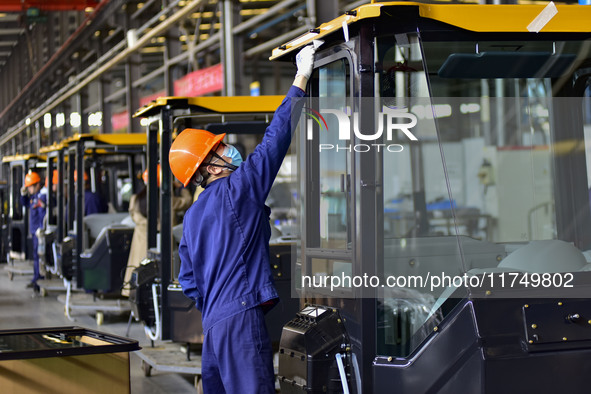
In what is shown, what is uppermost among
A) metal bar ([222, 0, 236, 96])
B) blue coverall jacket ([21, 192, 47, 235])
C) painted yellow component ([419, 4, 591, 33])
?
metal bar ([222, 0, 236, 96])

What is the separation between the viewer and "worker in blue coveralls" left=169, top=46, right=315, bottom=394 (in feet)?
11.0

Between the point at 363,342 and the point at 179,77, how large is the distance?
1217cm

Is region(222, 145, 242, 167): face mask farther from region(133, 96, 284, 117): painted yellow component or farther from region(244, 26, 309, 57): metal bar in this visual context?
region(244, 26, 309, 57): metal bar

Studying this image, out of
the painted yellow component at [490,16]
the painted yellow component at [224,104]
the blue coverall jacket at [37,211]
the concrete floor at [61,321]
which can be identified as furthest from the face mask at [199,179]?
the blue coverall jacket at [37,211]

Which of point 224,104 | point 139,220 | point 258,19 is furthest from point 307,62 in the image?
point 258,19

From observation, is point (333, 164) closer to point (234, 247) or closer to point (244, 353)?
point (234, 247)

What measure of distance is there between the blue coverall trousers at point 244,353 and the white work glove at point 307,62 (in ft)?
3.29

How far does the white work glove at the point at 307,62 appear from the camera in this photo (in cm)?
352

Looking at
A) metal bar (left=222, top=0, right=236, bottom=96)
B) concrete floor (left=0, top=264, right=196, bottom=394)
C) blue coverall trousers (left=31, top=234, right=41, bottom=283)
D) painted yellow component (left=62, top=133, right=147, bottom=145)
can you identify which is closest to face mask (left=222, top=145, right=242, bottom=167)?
concrete floor (left=0, top=264, right=196, bottom=394)

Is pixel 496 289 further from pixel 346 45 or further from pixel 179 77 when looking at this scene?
pixel 179 77

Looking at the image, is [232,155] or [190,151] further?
[232,155]

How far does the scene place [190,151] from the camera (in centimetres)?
355

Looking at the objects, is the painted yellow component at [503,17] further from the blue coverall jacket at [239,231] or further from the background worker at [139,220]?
the background worker at [139,220]

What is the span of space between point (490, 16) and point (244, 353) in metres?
1.63
